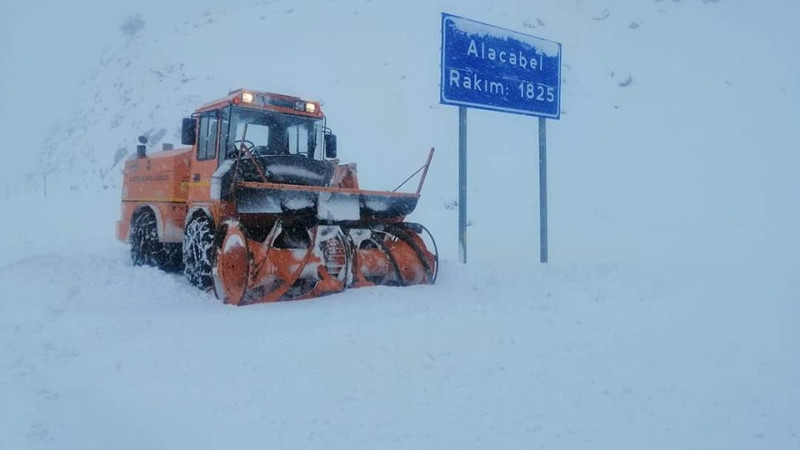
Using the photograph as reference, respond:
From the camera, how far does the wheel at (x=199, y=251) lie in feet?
24.6

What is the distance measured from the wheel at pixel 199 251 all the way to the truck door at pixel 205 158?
0.35 m

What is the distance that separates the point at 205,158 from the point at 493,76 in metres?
4.93

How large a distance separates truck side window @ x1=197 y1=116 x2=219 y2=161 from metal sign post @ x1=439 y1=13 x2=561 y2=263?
3.52 metres

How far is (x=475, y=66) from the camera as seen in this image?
10.2 meters

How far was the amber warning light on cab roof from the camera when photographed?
307 inches

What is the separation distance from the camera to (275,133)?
828cm

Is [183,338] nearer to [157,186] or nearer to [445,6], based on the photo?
[157,186]

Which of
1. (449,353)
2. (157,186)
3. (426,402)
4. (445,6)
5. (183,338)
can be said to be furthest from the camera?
(445,6)

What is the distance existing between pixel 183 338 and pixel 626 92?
2494cm

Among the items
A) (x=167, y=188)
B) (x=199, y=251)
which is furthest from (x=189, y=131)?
(x=199, y=251)

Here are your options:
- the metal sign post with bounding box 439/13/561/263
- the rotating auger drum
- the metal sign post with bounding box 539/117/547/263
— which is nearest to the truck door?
the rotating auger drum

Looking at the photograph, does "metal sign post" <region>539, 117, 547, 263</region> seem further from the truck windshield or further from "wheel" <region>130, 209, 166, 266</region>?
"wheel" <region>130, 209, 166, 266</region>

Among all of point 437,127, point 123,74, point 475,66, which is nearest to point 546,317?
point 475,66

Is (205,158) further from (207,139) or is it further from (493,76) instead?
(493,76)
